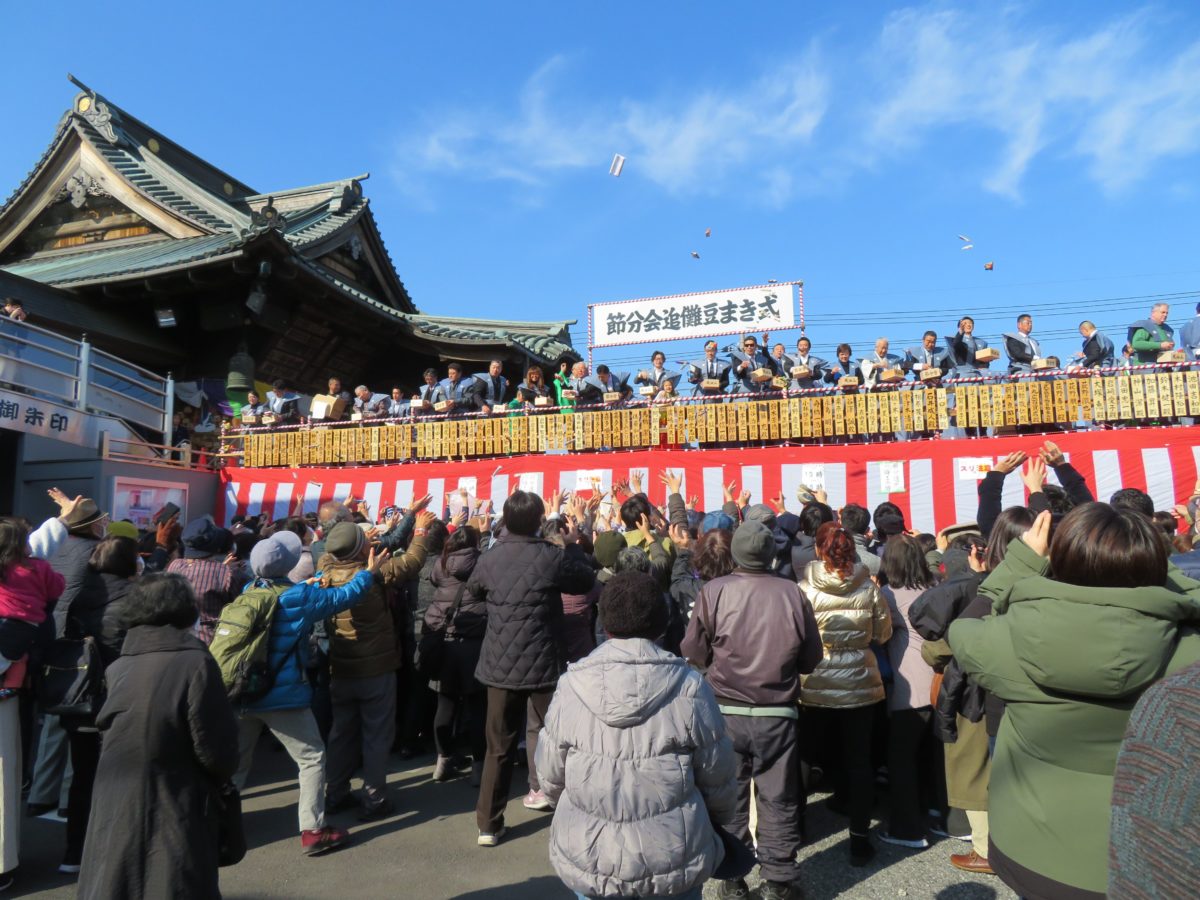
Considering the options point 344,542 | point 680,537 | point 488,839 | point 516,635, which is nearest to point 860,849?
point 488,839

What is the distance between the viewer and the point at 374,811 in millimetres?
4488

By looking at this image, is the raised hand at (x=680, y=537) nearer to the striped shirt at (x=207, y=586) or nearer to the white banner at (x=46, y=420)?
the striped shirt at (x=207, y=586)

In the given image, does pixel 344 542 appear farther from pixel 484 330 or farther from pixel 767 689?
pixel 484 330

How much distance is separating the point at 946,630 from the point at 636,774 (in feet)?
6.48

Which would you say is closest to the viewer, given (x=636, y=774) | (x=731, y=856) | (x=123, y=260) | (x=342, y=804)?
(x=636, y=774)

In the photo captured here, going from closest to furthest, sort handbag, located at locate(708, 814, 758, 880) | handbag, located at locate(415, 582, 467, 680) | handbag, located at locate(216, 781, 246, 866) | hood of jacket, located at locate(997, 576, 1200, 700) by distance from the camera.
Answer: hood of jacket, located at locate(997, 576, 1200, 700) → handbag, located at locate(708, 814, 758, 880) → handbag, located at locate(216, 781, 246, 866) → handbag, located at locate(415, 582, 467, 680)

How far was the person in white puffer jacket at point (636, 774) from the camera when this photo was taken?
2.16 meters

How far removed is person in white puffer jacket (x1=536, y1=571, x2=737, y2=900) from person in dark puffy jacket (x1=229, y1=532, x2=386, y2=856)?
2.05 m

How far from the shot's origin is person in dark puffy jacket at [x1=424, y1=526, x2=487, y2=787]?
5.07m

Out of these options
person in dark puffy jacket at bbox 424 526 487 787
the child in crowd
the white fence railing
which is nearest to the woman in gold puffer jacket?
person in dark puffy jacket at bbox 424 526 487 787

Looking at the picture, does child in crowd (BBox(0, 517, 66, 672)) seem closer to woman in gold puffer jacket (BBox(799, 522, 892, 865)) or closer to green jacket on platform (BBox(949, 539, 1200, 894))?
woman in gold puffer jacket (BBox(799, 522, 892, 865))

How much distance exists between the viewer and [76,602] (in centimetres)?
402

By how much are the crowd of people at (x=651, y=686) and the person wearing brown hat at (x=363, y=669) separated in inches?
0.7

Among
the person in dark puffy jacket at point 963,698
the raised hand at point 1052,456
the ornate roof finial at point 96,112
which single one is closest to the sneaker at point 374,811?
the person in dark puffy jacket at point 963,698
